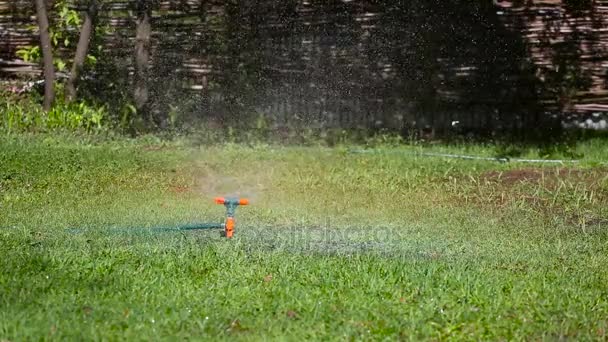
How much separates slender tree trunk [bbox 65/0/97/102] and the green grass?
5.01 feet

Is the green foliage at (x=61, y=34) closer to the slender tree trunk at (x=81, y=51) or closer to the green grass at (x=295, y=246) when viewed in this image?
the slender tree trunk at (x=81, y=51)

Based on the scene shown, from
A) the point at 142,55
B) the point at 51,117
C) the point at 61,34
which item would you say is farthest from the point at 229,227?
the point at 61,34

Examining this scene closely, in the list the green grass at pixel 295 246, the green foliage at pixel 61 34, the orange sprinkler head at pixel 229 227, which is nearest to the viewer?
the green grass at pixel 295 246

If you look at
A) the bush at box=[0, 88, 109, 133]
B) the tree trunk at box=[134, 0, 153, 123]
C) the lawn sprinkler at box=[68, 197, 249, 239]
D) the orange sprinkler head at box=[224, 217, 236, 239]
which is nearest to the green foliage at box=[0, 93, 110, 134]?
the bush at box=[0, 88, 109, 133]

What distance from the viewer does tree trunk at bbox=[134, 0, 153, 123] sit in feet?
40.8

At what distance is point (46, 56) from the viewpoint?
40.2 ft

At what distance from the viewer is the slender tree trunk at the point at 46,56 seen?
480 inches

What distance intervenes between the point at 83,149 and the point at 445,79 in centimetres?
481

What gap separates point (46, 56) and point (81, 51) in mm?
394

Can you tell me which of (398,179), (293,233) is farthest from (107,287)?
(398,179)

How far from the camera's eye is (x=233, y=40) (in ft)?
41.8

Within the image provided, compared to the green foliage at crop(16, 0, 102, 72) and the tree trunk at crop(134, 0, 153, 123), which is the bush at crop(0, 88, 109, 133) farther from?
the green foliage at crop(16, 0, 102, 72)

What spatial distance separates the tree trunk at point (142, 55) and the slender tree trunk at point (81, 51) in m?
0.54

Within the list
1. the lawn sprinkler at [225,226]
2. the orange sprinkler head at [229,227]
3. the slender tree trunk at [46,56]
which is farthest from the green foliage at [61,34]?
the orange sprinkler head at [229,227]
